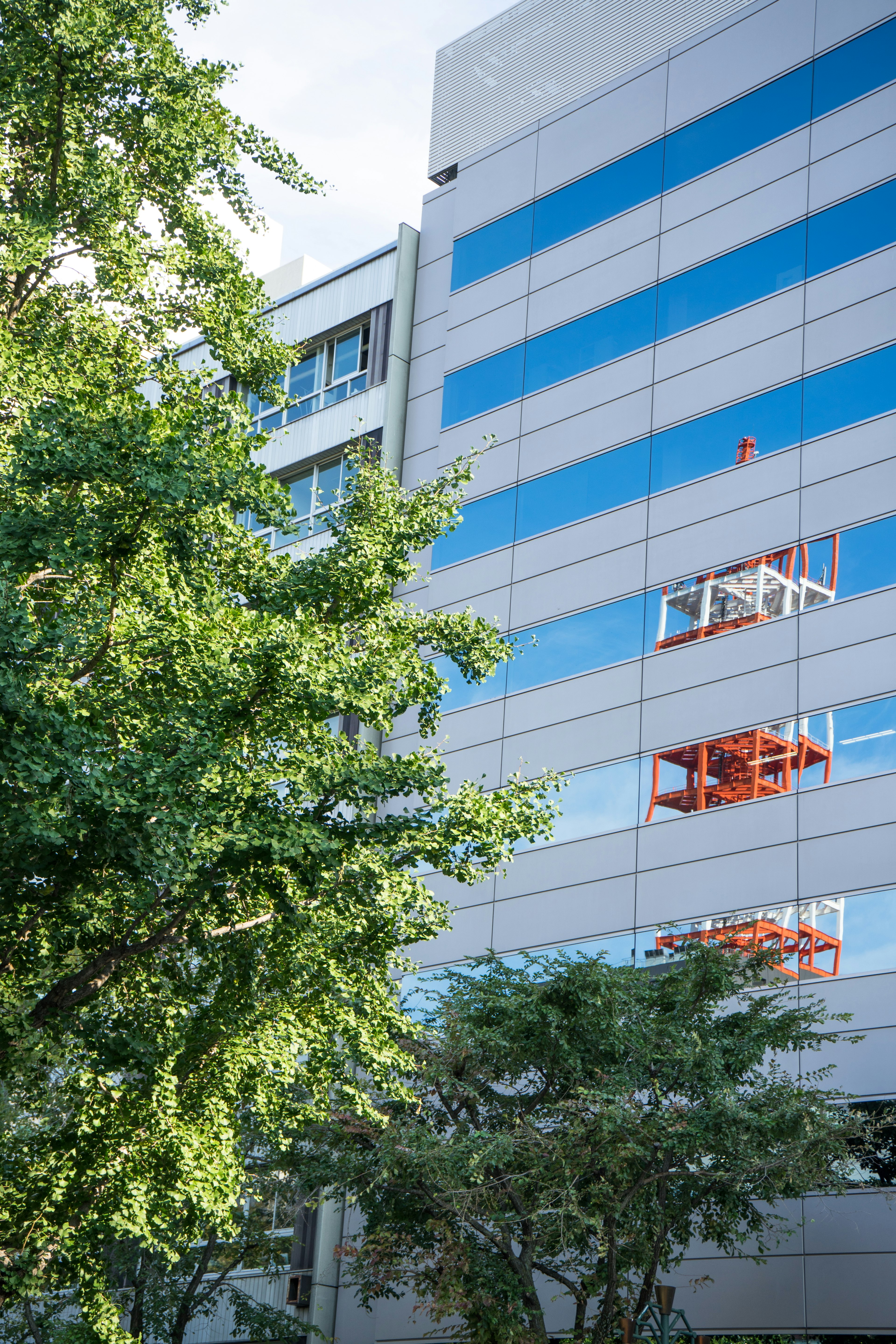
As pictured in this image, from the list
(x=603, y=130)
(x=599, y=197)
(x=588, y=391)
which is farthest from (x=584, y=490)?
(x=603, y=130)

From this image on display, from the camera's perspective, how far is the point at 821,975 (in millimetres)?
21359

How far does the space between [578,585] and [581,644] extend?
1283mm

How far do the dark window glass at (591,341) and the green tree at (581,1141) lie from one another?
1387 cm

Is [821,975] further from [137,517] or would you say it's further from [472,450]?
[137,517]

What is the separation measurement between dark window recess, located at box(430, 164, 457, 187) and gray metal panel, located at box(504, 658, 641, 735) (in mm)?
14988

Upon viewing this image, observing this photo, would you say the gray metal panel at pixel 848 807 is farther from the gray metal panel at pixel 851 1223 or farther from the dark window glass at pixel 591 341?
the dark window glass at pixel 591 341

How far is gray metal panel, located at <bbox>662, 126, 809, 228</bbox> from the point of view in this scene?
26391 mm

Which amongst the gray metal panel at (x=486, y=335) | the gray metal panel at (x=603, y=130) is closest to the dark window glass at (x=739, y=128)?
the gray metal panel at (x=603, y=130)

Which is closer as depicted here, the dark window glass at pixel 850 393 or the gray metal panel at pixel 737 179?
the dark window glass at pixel 850 393

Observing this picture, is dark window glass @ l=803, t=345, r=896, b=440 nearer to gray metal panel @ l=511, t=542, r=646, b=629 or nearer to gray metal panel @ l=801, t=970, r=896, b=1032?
gray metal panel @ l=511, t=542, r=646, b=629

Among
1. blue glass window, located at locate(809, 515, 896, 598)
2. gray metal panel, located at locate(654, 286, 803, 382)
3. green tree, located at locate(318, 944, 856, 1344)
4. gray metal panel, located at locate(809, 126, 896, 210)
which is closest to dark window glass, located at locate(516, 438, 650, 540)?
gray metal panel, located at locate(654, 286, 803, 382)

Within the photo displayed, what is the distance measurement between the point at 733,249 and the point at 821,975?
14207 mm

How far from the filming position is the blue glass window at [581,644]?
Answer: 26219 millimetres

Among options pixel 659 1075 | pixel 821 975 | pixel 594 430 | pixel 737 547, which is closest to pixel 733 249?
pixel 594 430
